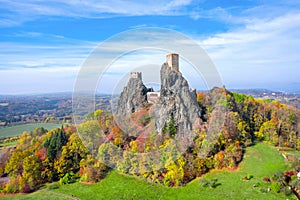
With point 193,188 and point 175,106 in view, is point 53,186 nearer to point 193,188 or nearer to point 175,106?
point 193,188

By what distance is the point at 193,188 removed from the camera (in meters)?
21.9

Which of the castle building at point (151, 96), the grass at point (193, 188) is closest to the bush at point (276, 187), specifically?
the grass at point (193, 188)

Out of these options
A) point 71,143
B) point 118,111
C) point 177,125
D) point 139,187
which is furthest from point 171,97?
point 71,143

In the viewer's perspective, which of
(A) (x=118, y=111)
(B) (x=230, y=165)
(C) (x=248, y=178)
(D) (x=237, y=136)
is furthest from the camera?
(A) (x=118, y=111)

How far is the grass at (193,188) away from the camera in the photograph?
20.2 meters

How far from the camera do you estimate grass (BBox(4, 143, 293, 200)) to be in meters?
20.2

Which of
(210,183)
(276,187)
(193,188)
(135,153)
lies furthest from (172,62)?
(276,187)

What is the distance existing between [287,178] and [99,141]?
18.1 m

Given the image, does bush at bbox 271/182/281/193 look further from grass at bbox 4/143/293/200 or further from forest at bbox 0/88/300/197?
forest at bbox 0/88/300/197

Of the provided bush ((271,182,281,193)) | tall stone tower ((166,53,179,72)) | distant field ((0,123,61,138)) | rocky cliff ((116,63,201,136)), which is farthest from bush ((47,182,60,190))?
distant field ((0,123,61,138))

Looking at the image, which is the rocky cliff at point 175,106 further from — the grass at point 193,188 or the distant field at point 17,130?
the distant field at point 17,130

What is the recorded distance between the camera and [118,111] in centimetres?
3309

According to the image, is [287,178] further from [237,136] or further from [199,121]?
[199,121]

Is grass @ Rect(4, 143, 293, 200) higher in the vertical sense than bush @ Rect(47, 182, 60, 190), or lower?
higher
